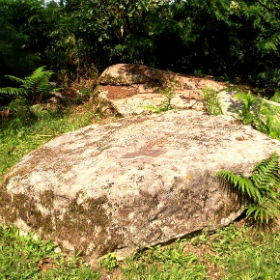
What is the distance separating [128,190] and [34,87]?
15.6ft

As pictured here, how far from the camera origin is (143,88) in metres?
6.14

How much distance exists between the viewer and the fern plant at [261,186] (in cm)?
286

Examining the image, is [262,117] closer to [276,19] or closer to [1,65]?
[276,19]

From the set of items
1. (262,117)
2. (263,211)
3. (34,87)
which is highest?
(34,87)

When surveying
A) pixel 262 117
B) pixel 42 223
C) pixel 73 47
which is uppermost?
pixel 73 47

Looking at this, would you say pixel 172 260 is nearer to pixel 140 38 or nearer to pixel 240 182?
pixel 240 182

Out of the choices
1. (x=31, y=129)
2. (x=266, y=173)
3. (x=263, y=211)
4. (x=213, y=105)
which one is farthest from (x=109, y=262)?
(x=31, y=129)

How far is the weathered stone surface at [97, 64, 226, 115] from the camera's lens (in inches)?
221

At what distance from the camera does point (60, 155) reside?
3.51 m

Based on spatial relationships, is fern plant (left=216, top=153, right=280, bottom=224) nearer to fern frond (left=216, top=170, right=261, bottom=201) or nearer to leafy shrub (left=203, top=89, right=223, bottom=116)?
fern frond (left=216, top=170, right=261, bottom=201)

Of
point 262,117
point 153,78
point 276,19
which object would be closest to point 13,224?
point 262,117

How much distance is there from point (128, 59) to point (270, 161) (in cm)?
512

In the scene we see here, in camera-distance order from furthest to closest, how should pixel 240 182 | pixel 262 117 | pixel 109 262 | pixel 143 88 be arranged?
pixel 143 88 < pixel 262 117 < pixel 240 182 < pixel 109 262

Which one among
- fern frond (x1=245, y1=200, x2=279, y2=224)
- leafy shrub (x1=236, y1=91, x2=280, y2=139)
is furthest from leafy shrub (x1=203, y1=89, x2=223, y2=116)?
fern frond (x1=245, y1=200, x2=279, y2=224)
